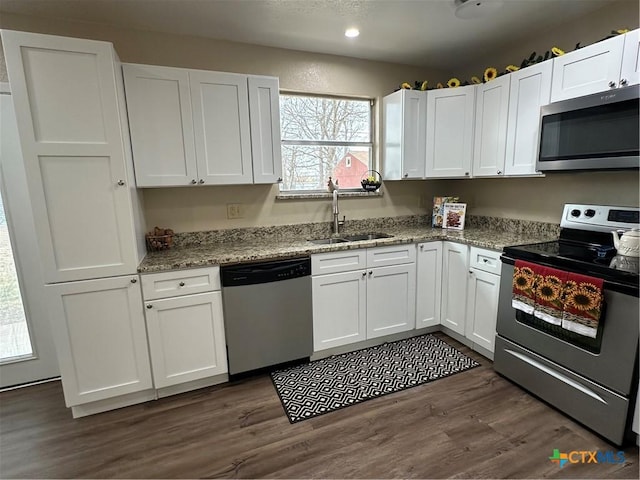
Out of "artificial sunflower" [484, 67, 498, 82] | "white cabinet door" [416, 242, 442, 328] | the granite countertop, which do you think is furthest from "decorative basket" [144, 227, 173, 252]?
"artificial sunflower" [484, 67, 498, 82]

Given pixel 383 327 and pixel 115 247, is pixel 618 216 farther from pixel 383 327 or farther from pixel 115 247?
pixel 115 247

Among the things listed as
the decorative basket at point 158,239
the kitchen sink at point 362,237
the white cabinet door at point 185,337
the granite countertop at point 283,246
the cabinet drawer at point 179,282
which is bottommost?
the white cabinet door at point 185,337

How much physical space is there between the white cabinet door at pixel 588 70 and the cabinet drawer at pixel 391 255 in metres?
1.41

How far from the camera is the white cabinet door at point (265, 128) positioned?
7.84ft

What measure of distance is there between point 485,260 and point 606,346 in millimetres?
875

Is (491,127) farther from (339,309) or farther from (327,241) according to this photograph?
(339,309)

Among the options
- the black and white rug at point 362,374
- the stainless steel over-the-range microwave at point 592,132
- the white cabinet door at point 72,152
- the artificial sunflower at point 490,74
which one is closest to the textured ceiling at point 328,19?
the artificial sunflower at point 490,74

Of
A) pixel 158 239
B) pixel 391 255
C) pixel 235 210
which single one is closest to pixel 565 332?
pixel 391 255

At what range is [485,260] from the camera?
7.97 ft

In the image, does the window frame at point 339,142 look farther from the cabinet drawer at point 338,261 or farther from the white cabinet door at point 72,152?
the white cabinet door at point 72,152

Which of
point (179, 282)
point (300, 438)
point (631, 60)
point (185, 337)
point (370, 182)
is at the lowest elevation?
point (300, 438)

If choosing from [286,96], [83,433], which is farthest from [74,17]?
[83,433]

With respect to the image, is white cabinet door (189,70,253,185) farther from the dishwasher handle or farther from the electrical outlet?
the dishwasher handle

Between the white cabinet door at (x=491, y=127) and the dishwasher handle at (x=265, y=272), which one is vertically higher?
the white cabinet door at (x=491, y=127)
